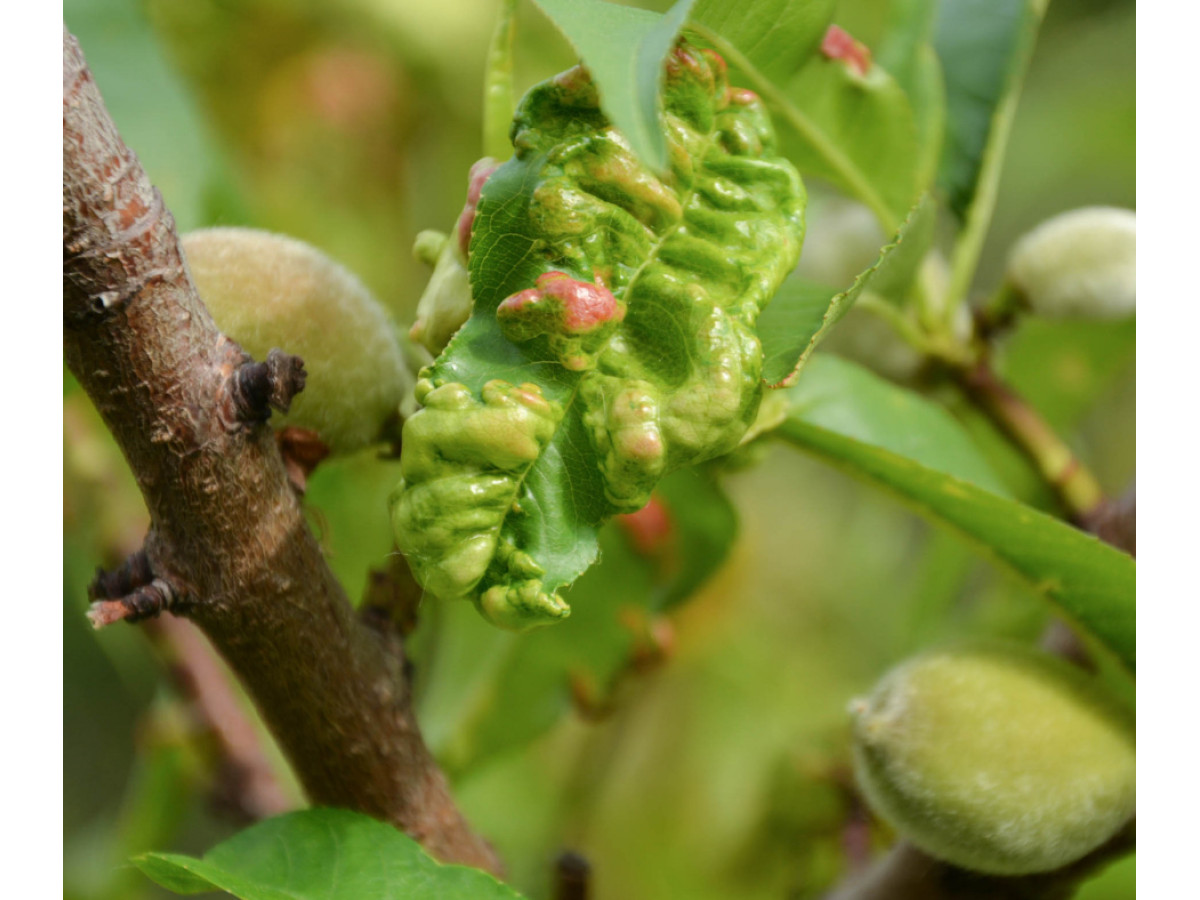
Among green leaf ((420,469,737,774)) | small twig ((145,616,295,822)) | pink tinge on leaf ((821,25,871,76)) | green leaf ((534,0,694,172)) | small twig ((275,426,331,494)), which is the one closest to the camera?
green leaf ((534,0,694,172))

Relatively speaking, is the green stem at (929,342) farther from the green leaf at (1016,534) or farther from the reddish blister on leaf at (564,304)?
the reddish blister on leaf at (564,304)

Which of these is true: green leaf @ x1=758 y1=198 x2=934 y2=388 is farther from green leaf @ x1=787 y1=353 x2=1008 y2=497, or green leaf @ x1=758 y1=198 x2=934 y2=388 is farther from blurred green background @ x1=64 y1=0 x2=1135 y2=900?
blurred green background @ x1=64 y1=0 x2=1135 y2=900

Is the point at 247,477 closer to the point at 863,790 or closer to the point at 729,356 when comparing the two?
the point at 729,356

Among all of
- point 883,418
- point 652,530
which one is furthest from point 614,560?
point 883,418

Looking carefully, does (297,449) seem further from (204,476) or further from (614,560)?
(614,560)

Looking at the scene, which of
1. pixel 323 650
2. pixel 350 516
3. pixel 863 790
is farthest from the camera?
pixel 350 516

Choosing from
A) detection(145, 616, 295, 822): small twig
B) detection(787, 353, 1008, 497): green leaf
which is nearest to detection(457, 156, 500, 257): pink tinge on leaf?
detection(787, 353, 1008, 497): green leaf

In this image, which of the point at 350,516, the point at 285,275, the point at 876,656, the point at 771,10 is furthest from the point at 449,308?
the point at 876,656
